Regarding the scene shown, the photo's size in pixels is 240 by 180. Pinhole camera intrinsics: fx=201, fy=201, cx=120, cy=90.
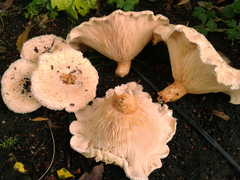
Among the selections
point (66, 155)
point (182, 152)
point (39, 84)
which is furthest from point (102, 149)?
point (182, 152)

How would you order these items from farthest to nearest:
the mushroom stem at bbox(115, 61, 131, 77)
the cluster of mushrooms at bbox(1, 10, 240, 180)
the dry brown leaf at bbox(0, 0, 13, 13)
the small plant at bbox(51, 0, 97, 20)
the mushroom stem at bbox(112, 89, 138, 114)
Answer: the dry brown leaf at bbox(0, 0, 13, 13) → the mushroom stem at bbox(115, 61, 131, 77) → the small plant at bbox(51, 0, 97, 20) → the cluster of mushrooms at bbox(1, 10, 240, 180) → the mushroom stem at bbox(112, 89, 138, 114)

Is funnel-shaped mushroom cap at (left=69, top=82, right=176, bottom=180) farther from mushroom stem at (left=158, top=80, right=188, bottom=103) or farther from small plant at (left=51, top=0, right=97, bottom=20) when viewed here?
small plant at (left=51, top=0, right=97, bottom=20)

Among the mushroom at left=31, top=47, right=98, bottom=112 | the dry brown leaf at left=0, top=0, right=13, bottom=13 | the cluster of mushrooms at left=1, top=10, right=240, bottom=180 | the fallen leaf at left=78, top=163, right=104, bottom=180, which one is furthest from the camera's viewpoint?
the dry brown leaf at left=0, top=0, right=13, bottom=13

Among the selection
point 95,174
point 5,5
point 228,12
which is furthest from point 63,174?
point 228,12

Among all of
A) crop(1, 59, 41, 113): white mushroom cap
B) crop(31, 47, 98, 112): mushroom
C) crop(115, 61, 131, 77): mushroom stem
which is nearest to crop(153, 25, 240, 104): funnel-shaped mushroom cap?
crop(115, 61, 131, 77): mushroom stem

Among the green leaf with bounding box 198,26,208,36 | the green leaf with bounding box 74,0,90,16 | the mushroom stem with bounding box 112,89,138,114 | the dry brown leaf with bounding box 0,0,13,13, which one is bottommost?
the mushroom stem with bounding box 112,89,138,114

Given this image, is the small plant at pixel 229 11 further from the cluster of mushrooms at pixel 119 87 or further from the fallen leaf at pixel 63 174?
the fallen leaf at pixel 63 174
